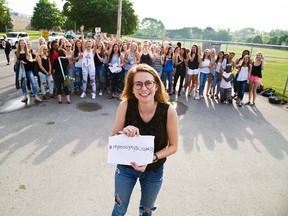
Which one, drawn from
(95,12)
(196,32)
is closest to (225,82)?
(95,12)

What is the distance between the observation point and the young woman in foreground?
2.02 meters

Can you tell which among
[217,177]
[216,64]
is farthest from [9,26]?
[217,177]

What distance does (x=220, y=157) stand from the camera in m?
4.69

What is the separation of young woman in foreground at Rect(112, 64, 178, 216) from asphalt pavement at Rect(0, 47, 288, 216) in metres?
1.10

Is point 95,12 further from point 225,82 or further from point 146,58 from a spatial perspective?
point 225,82

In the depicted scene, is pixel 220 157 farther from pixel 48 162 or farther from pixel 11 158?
pixel 11 158

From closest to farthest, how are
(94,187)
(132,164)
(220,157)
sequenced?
(132,164) < (94,187) < (220,157)

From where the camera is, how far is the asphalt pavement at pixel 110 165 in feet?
10.5

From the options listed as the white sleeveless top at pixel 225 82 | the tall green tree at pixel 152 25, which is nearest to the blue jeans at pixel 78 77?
the white sleeveless top at pixel 225 82

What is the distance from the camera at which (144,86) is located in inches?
78.3

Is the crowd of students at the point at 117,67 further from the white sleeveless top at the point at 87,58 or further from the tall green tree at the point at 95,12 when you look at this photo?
the tall green tree at the point at 95,12

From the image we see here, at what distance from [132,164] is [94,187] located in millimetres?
1862

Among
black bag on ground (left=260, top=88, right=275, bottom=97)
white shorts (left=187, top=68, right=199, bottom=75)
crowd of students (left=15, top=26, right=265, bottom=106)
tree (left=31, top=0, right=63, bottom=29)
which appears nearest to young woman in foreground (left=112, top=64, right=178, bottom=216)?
crowd of students (left=15, top=26, right=265, bottom=106)

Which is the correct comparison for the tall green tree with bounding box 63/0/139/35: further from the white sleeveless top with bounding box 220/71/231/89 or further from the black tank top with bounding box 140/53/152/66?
the white sleeveless top with bounding box 220/71/231/89
